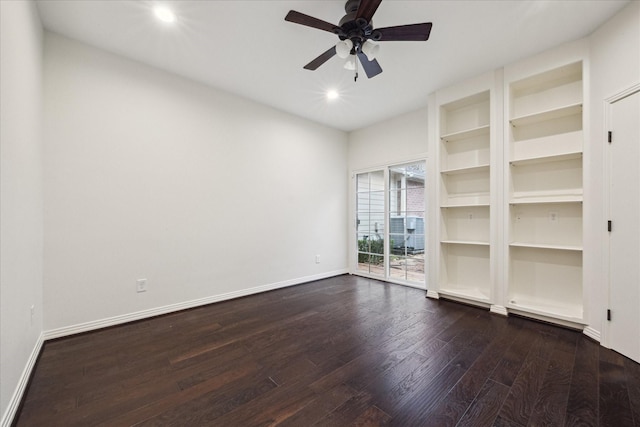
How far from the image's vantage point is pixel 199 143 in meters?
3.31

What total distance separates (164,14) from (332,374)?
326 cm

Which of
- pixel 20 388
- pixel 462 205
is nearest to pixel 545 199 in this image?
pixel 462 205

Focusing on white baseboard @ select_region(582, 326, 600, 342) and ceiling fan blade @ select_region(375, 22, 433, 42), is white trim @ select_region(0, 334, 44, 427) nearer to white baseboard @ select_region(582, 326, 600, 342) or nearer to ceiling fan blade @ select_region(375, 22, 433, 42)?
ceiling fan blade @ select_region(375, 22, 433, 42)

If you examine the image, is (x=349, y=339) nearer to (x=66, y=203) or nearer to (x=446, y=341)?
(x=446, y=341)

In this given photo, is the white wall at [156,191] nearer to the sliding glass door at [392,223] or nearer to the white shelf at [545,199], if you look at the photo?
the sliding glass door at [392,223]

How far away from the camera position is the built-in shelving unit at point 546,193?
274 cm

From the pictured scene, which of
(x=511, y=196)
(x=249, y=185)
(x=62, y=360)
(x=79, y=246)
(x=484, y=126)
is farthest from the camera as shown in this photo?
(x=249, y=185)

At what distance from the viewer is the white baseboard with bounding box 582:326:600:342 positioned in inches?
92.9

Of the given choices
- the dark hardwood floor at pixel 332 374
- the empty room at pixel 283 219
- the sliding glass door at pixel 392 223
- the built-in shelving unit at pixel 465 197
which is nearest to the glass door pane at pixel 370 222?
the sliding glass door at pixel 392 223

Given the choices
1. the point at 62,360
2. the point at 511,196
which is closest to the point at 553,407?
the point at 511,196

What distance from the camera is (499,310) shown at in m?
3.04

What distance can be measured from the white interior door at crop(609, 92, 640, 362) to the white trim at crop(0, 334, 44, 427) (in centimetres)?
418

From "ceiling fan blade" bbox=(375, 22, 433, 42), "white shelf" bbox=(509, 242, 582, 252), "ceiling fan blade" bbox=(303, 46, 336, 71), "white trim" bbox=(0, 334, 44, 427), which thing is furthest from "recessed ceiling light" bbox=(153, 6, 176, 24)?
"white shelf" bbox=(509, 242, 582, 252)

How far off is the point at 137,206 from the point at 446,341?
3434 millimetres
